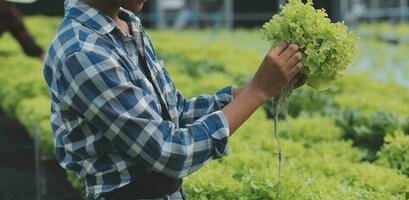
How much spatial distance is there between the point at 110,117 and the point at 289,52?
613 millimetres

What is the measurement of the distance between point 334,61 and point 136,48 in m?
0.67

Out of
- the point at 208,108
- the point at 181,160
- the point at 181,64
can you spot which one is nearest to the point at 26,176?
the point at 181,64

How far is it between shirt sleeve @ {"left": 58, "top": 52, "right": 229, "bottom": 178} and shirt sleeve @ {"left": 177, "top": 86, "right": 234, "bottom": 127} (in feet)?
1.60

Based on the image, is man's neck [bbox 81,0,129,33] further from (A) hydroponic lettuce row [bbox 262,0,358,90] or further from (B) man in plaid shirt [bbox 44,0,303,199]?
(A) hydroponic lettuce row [bbox 262,0,358,90]

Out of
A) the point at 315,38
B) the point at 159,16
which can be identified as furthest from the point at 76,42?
the point at 159,16

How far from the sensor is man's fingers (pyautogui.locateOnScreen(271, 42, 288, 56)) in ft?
7.62

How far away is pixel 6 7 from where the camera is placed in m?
7.91

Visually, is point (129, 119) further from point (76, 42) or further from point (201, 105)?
point (201, 105)

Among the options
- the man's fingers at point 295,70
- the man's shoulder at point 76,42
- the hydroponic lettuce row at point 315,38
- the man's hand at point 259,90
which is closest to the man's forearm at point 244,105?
the man's hand at point 259,90

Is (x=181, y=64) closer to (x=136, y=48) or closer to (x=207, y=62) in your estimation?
(x=207, y=62)

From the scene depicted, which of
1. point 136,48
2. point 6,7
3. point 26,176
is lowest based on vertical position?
point 26,176

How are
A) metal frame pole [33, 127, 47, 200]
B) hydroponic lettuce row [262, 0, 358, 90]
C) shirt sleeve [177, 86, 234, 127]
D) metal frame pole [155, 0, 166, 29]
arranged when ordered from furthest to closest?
metal frame pole [155, 0, 166, 29]
metal frame pole [33, 127, 47, 200]
shirt sleeve [177, 86, 234, 127]
hydroponic lettuce row [262, 0, 358, 90]

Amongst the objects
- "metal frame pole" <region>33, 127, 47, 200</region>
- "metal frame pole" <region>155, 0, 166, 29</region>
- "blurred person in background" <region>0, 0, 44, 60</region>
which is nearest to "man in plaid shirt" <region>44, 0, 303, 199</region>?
"metal frame pole" <region>33, 127, 47, 200</region>

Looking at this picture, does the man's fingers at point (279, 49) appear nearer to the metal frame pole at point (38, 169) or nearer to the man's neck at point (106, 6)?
the man's neck at point (106, 6)
